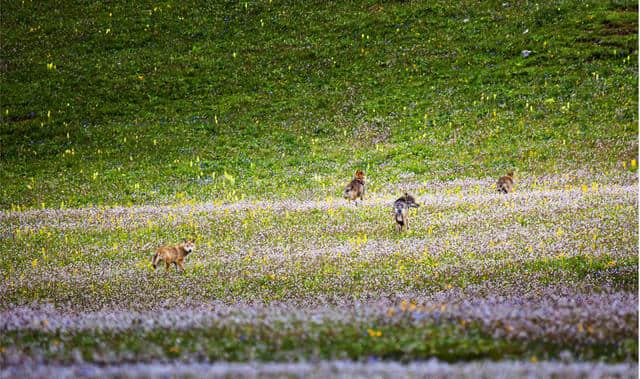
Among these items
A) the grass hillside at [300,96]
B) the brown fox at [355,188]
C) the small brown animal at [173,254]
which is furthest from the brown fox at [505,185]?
the small brown animal at [173,254]

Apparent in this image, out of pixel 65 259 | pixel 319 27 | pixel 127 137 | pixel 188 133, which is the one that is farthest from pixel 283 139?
pixel 65 259

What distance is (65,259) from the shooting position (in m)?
18.7

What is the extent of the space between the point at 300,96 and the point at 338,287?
3288 cm

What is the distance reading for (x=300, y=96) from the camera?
45969 mm

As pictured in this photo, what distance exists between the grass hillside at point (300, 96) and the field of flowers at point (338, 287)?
6.93 m

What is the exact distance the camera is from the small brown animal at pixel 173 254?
53.7 ft

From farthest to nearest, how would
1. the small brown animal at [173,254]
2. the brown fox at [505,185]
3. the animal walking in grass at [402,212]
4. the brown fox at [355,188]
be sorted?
1. the brown fox at [505,185]
2. the brown fox at [355,188]
3. the animal walking in grass at [402,212]
4. the small brown animal at [173,254]

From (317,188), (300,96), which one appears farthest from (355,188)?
(300,96)

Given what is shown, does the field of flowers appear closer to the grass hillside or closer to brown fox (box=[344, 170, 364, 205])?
brown fox (box=[344, 170, 364, 205])

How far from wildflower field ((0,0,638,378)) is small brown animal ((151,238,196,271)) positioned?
316mm

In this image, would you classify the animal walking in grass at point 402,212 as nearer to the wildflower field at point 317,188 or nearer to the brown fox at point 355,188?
the wildflower field at point 317,188

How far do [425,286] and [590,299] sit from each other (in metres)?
3.64

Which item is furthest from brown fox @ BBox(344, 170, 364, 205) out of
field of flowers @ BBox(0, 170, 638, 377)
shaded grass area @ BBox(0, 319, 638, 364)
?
shaded grass area @ BBox(0, 319, 638, 364)

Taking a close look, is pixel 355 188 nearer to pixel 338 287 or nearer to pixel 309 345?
pixel 338 287
